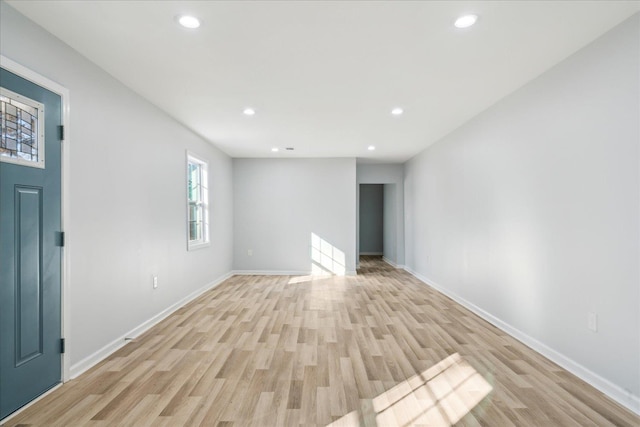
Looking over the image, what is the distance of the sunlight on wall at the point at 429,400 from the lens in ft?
6.62

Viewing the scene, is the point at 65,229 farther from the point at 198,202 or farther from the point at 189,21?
the point at 198,202

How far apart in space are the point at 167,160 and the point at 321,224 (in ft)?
12.0

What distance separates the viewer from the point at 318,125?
4.74 meters

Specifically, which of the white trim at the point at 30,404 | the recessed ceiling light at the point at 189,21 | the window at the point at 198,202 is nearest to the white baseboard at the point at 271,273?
the window at the point at 198,202

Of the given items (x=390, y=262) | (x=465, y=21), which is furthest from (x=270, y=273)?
(x=465, y=21)

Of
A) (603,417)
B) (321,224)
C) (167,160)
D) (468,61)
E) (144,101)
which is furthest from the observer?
(321,224)

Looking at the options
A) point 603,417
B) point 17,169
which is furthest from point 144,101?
point 603,417

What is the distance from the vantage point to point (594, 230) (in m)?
2.45

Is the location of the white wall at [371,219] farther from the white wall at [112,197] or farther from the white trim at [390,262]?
the white wall at [112,197]

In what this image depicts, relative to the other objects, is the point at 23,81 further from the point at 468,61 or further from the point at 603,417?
the point at 603,417

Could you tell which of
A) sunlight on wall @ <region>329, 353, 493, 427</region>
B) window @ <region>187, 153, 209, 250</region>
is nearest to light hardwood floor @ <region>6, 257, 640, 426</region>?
sunlight on wall @ <region>329, 353, 493, 427</region>

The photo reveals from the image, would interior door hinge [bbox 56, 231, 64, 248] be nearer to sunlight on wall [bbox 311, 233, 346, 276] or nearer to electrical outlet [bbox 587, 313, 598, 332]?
electrical outlet [bbox 587, 313, 598, 332]

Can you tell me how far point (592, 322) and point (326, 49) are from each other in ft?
9.00

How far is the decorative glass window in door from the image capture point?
2010mm
